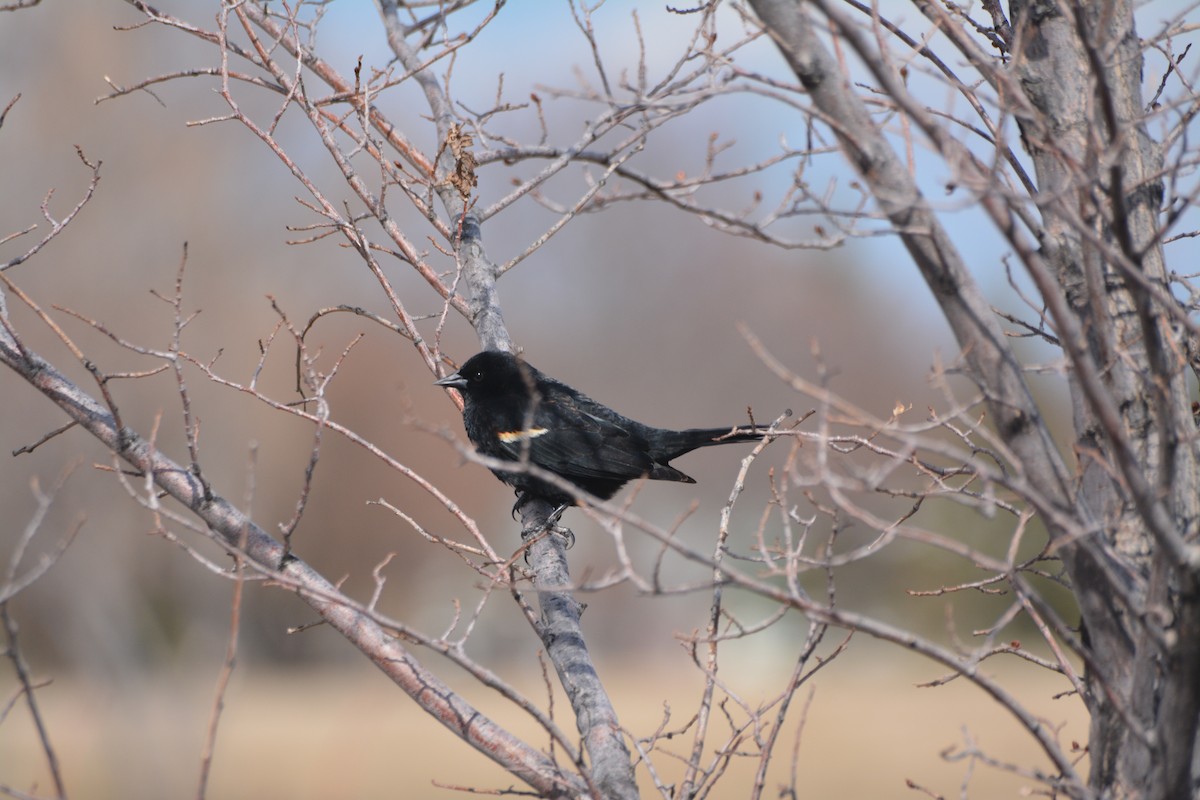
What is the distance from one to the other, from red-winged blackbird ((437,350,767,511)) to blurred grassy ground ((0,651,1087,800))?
8.90m

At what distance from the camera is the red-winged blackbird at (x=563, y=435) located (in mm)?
5020

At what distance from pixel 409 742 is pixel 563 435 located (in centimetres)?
1363

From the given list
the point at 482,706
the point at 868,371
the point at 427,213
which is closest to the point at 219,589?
the point at 482,706

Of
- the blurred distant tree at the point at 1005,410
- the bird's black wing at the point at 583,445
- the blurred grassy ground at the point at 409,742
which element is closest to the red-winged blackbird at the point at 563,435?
the bird's black wing at the point at 583,445

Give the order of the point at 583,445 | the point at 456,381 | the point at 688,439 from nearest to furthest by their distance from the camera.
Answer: the point at 456,381 → the point at 688,439 → the point at 583,445

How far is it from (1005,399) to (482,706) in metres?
20.7

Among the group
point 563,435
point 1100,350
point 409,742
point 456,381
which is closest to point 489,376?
point 456,381

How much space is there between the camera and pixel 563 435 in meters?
5.19

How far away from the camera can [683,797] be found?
93.0 inches

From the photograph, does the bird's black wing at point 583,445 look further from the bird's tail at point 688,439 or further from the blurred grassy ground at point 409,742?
the blurred grassy ground at point 409,742

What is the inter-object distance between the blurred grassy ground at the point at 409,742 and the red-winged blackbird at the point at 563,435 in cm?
890

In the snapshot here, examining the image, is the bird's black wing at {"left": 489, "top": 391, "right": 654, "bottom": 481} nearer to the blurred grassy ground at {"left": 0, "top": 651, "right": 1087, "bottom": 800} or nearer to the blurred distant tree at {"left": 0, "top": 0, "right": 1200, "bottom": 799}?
the blurred distant tree at {"left": 0, "top": 0, "right": 1200, "bottom": 799}

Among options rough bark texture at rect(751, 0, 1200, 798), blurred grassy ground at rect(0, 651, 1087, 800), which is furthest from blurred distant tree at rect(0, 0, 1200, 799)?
blurred grassy ground at rect(0, 651, 1087, 800)

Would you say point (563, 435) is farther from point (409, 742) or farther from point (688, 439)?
point (409, 742)
